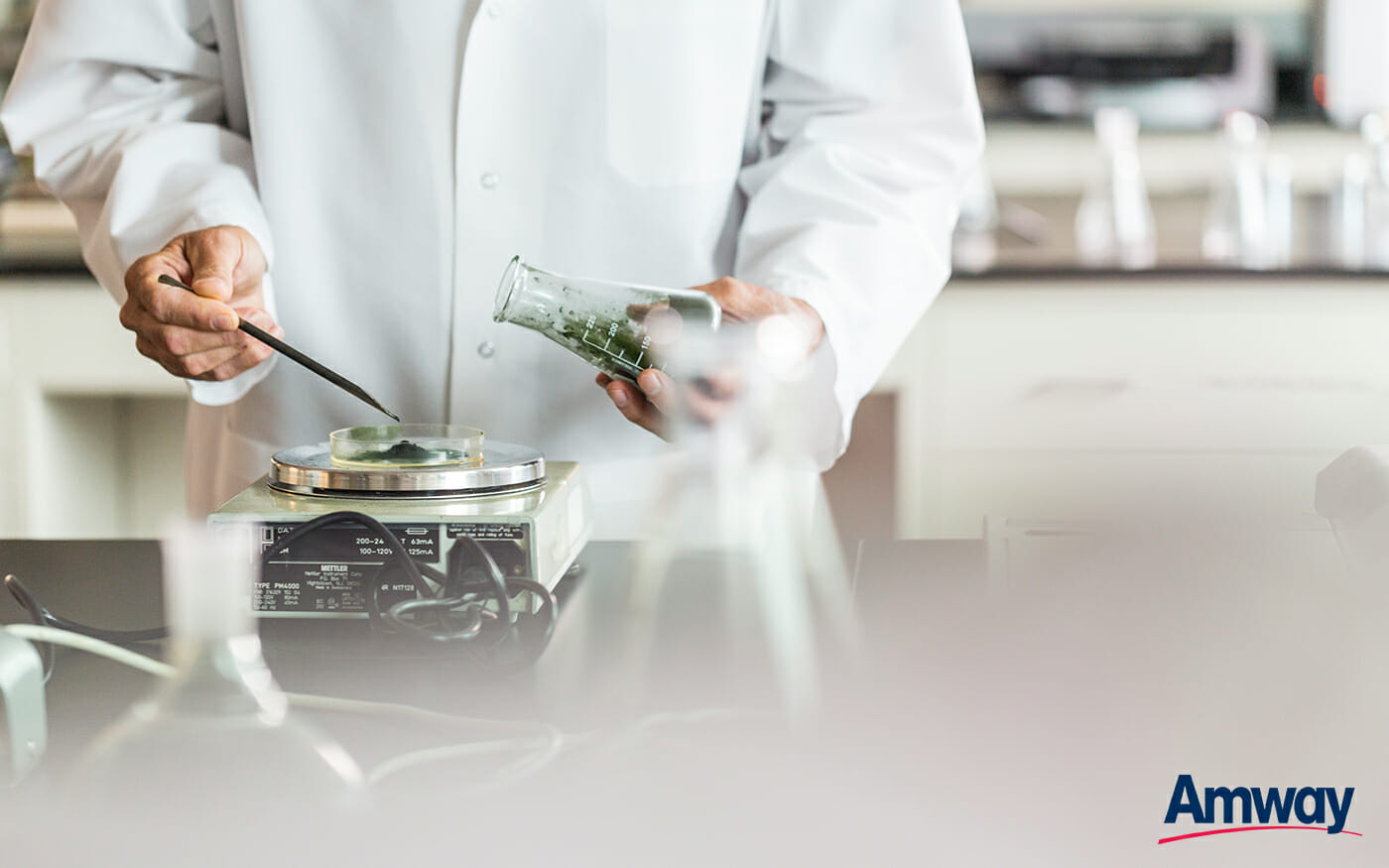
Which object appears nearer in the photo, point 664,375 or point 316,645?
point 316,645

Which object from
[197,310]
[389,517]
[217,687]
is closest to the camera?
[217,687]

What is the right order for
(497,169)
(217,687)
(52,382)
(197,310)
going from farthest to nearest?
(52,382), (497,169), (197,310), (217,687)

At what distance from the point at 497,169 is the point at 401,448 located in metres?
0.33

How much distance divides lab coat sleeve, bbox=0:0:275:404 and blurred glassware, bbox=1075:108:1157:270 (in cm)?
172

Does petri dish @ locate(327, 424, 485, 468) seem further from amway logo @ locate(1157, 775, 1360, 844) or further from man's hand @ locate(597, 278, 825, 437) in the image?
amway logo @ locate(1157, 775, 1360, 844)

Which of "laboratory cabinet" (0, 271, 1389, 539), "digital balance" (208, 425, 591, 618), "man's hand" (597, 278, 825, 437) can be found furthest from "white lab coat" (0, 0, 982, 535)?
"laboratory cabinet" (0, 271, 1389, 539)

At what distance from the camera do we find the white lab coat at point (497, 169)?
0.94 metres

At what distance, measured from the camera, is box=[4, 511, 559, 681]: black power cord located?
566 mm

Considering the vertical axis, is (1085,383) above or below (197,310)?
below

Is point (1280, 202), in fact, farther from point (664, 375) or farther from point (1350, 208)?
point (664, 375)

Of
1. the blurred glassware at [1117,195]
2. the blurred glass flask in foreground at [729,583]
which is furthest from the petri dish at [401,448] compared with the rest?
the blurred glassware at [1117,195]

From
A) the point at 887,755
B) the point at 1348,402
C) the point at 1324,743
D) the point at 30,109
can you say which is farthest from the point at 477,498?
the point at 1348,402

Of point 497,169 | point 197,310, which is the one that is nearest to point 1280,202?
point 497,169

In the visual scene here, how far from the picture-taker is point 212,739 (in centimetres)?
45
